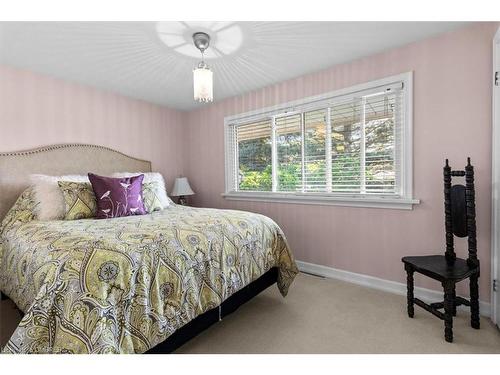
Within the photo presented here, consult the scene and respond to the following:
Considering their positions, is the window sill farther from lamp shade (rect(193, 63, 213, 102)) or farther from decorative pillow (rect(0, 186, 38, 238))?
decorative pillow (rect(0, 186, 38, 238))

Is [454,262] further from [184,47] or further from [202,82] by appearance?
[184,47]

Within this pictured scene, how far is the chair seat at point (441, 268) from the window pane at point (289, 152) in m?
1.33

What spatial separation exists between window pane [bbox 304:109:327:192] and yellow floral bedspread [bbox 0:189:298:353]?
1080mm

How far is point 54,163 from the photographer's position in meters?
2.52

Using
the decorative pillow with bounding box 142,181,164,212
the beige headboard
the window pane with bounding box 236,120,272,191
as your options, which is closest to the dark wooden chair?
the window pane with bounding box 236,120,272,191

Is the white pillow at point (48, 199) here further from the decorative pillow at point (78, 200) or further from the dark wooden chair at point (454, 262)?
the dark wooden chair at point (454, 262)

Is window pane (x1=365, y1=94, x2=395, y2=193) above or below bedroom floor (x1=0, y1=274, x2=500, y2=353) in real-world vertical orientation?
above

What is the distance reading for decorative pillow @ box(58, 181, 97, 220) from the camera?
2.01 meters

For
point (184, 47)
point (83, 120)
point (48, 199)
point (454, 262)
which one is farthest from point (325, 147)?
point (83, 120)

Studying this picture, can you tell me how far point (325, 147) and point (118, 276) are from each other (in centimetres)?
218

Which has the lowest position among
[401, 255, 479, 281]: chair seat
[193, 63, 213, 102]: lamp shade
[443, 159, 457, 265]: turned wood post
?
[401, 255, 479, 281]: chair seat

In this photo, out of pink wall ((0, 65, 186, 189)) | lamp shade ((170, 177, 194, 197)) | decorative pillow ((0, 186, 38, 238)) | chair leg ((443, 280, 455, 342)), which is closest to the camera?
chair leg ((443, 280, 455, 342))
